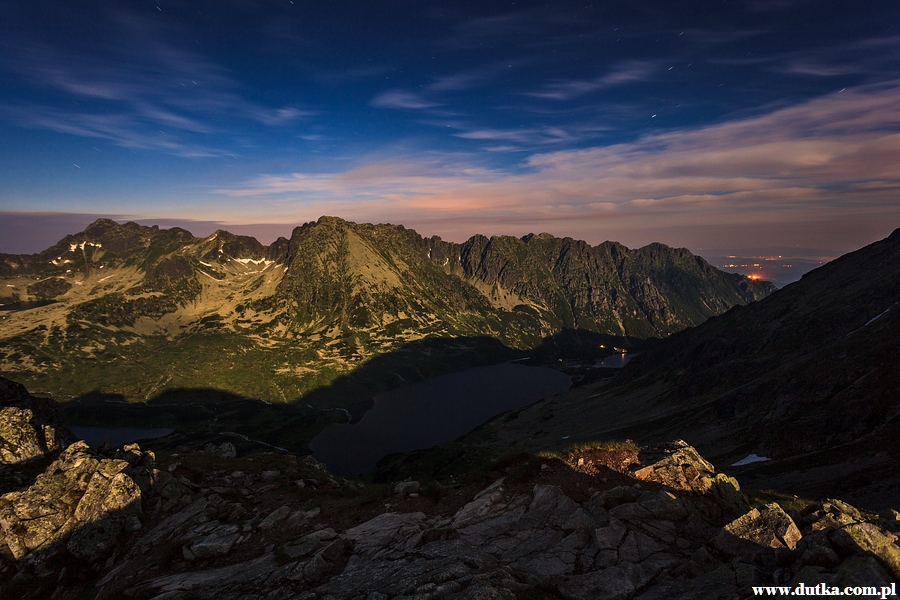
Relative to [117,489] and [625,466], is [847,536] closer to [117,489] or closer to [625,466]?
[625,466]

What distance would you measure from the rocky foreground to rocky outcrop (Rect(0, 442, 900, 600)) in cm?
8

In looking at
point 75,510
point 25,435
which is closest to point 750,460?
point 75,510

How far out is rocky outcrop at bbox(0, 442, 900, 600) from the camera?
14188mm

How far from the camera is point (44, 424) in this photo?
151 ft

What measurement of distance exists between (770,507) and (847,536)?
17.9ft

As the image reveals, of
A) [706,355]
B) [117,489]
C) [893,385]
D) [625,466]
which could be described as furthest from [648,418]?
[117,489]

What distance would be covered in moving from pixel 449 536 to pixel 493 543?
8.31 ft

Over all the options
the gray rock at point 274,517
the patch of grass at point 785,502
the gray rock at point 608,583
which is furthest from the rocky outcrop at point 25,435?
the patch of grass at point 785,502

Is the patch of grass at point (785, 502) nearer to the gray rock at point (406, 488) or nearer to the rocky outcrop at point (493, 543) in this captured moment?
the rocky outcrop at point (493, 543)

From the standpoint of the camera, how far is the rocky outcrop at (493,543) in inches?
559

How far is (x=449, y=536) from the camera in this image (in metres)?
20.6

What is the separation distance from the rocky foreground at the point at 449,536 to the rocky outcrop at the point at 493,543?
8 centimetres

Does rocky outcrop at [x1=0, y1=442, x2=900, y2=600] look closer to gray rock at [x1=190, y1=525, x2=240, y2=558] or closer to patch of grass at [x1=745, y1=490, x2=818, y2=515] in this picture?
gray rock at [x1=190, y1=525, x2=240, y2=558]

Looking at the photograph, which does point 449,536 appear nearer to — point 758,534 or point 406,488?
point 406,488
